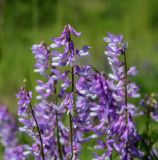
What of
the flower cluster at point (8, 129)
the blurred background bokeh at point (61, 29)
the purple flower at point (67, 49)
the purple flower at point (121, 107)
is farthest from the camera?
the blurred background bokeh at point (61, 29)

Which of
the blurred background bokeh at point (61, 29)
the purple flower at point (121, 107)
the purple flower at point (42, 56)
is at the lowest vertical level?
the purple flower at point (121, 107)

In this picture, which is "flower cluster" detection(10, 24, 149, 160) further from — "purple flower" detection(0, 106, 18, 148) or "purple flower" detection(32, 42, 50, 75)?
"purple flower" detection(0, 106, 18, 148)

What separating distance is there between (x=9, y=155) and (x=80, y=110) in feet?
2.84

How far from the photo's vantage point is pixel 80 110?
2557 mm

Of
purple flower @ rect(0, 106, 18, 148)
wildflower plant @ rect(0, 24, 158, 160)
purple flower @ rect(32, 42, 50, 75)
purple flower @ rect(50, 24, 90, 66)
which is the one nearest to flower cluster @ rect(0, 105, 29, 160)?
purple flower @ rect(0, 106, 18, 148)

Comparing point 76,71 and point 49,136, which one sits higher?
point 76,71

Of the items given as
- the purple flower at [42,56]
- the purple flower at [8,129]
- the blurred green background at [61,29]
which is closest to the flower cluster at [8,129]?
the purple flower at [8,129]

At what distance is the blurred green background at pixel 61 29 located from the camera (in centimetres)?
551

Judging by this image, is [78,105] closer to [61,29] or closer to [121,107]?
[121,107]

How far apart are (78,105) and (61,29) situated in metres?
3.27

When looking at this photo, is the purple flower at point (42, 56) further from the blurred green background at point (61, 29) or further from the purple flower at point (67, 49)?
the blurred green background at point (61, 29)

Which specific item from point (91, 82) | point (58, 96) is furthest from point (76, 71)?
point (58, 96)

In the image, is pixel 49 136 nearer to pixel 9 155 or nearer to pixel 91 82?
pixel 91 82

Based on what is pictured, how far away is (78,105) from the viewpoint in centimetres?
269
